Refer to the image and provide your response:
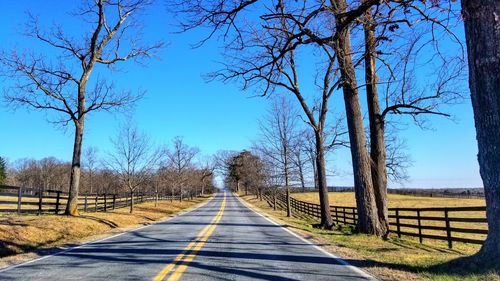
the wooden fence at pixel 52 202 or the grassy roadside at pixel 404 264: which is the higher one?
the wooden fence at pixel 52 202

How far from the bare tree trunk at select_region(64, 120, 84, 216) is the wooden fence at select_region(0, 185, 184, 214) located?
641 mm

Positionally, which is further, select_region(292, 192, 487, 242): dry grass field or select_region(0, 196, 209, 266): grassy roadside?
select_region(292, 192, 487, 242): dry grass field

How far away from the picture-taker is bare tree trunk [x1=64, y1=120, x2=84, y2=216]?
743 inches

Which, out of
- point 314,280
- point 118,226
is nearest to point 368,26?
point 314,280

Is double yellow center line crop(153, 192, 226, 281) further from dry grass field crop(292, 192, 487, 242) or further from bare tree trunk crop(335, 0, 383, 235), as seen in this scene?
dry grass field crop(292, 192, 487, 242)

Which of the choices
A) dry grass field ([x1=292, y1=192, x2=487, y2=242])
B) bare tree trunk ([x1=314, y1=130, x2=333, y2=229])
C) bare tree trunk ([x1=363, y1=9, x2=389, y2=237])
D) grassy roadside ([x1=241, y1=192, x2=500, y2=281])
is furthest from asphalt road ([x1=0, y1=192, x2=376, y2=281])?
bare tree trunk ([x1=314, y1=130, x2=333, y2=229])

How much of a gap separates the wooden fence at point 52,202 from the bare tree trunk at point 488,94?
15.3 m

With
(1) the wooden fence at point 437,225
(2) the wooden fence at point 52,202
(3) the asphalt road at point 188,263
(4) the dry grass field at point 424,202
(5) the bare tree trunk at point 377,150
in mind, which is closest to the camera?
(3) the asphalt road at point 188,263

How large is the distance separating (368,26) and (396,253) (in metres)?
5.73

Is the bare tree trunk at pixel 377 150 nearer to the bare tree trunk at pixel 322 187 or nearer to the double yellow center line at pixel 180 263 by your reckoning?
the bare tree trunk at pixel 322 187

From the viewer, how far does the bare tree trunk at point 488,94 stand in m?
6.41

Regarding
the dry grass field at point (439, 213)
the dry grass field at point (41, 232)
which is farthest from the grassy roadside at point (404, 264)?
the dry grass field at point (41, 232)

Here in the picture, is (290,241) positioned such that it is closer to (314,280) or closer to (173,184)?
(314,280)

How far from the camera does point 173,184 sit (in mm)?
54844
